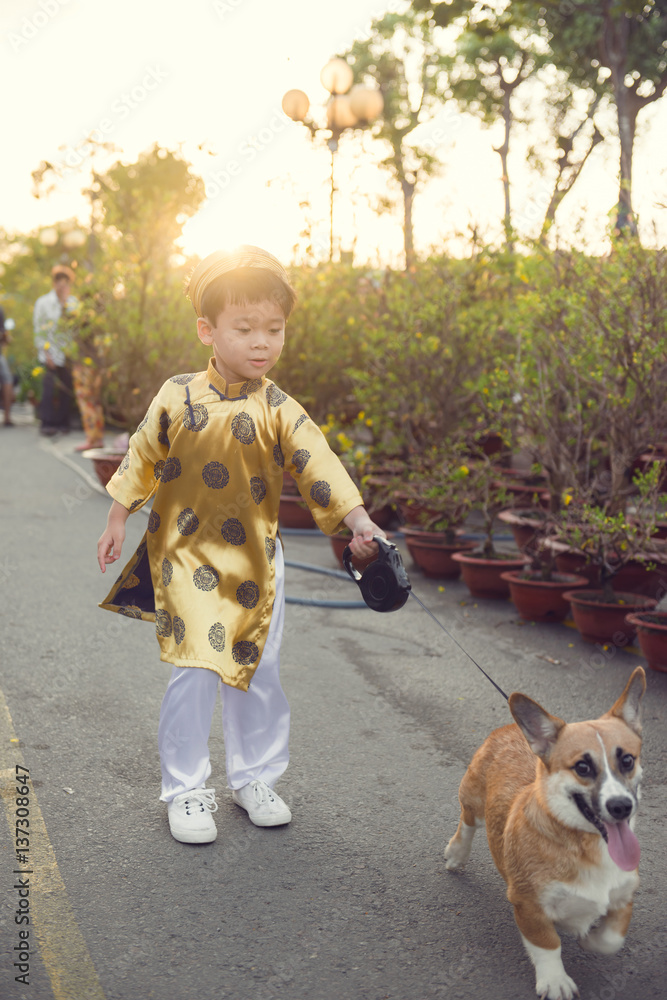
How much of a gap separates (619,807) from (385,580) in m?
0.98

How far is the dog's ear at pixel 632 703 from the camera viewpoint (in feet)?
7.67

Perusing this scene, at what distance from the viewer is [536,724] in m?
2.30

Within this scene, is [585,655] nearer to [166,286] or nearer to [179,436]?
[179,436]

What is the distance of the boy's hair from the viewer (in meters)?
3.03

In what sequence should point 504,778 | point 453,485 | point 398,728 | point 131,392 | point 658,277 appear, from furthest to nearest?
point 131,392, point 453,485, point 658,277, point 398,728, point 504,778

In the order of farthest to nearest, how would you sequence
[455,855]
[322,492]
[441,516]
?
[441,516], [322,492], [455,855]

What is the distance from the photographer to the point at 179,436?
3152 mm

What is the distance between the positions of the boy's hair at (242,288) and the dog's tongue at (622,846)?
1.86 m

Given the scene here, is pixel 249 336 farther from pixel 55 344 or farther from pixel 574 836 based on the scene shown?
pixel 55 344

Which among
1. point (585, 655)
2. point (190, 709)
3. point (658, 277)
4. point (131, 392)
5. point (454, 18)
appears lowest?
point (585, 655)

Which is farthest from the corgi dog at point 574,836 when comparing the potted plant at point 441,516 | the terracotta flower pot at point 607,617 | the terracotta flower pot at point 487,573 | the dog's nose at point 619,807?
the potted plant at point 441,516

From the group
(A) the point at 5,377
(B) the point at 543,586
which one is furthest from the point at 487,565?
(A) the point at 5,377

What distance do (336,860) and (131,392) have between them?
8.05 m

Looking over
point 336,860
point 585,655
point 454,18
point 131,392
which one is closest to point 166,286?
point 131,392
